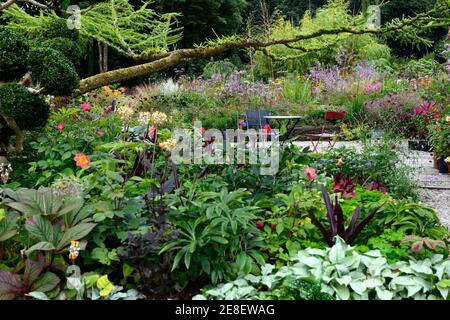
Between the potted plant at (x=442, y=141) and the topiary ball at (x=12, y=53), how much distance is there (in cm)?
410

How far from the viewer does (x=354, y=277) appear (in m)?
2.40

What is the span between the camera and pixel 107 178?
293 cm

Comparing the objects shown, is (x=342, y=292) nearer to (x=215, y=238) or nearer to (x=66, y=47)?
(x=215, y=238)

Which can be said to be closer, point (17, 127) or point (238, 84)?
point (17, 127)

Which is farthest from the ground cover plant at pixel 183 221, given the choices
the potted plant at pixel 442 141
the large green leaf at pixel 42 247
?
the potted plant at pixel 442 141

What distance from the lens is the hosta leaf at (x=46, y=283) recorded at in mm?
2307

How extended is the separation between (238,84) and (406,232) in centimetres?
784

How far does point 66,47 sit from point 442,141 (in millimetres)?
3901

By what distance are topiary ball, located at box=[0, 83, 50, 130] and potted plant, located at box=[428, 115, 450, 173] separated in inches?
157

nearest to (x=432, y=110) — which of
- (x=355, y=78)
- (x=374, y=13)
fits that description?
(x=374, y=13)

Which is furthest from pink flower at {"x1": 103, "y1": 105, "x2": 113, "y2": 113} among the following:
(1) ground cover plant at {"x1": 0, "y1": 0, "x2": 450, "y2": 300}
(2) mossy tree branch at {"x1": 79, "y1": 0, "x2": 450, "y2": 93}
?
(1) ground cover plant at {"x1": 0, "y1": 0, "x2": 450, "y2": 300}

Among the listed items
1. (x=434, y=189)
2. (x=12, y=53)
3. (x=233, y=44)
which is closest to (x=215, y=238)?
(x=12, y=53)

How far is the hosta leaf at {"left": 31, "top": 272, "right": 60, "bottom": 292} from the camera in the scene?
2307 millimetres
